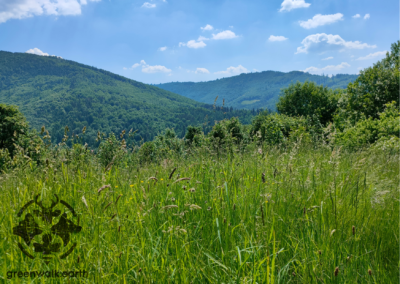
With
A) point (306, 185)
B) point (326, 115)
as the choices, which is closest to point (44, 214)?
point (306, 185)

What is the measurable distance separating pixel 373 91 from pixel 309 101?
2490 centimetres

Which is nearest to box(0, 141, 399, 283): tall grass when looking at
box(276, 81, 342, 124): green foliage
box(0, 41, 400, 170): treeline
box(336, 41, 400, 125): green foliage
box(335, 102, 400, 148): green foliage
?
box(0, 41, 400, 170): treeline

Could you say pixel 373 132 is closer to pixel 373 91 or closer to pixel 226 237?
pixel 226 237

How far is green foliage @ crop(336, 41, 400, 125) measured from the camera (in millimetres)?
23141

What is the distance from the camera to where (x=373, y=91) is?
2425cm

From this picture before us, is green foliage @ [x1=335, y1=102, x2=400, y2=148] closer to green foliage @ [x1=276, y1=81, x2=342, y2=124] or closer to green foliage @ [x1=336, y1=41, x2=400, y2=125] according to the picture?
green foliage @ [x1=336, y1=41, x2=400, y2=125]

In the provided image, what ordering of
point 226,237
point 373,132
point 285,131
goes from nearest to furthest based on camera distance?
point 226,237
point 373,132
point 285,131

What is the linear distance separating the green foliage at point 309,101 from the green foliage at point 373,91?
18729mm

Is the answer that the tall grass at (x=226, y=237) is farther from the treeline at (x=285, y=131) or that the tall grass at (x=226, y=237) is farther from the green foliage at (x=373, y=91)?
the green foliage at (x=373, y=91)

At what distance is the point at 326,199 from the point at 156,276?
185 centimetres

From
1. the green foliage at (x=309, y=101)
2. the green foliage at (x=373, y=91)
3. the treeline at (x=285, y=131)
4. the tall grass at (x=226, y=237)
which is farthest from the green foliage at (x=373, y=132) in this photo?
the green foliage at (x=309, y=101)

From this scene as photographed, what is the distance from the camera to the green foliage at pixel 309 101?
4666 cm

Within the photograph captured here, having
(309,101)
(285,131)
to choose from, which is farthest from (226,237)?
(309,101)

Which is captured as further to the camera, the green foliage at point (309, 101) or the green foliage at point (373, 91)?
the green foliage at point (309, 101)
